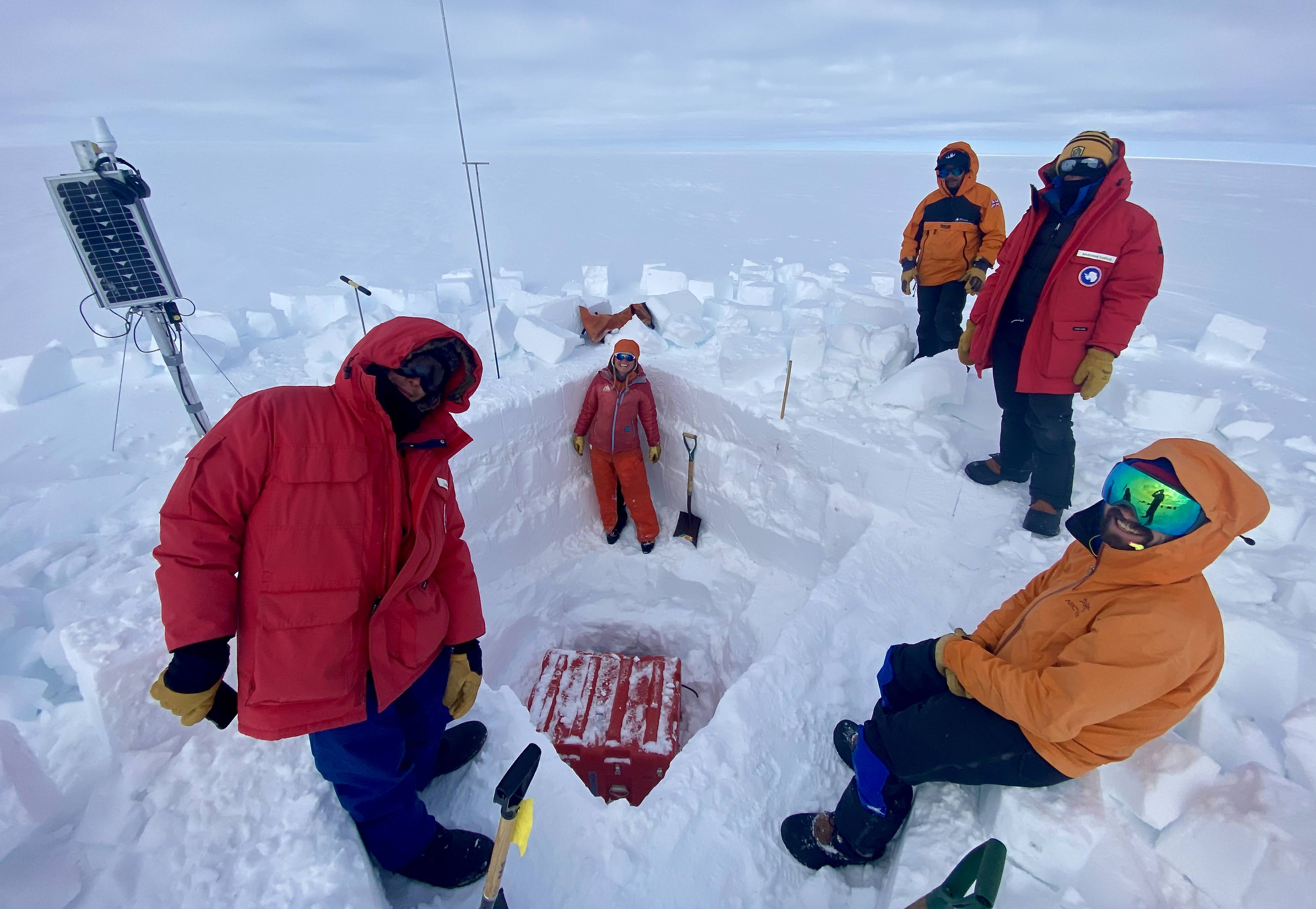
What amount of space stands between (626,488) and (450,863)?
10.5ft

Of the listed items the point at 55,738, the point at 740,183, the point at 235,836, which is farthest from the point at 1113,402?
the point at 740,183

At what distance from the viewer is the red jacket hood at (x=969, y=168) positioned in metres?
3.63

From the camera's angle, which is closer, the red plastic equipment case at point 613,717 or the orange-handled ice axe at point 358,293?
the red plastic equipment case at point 613,717

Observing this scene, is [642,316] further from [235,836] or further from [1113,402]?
[235,836]

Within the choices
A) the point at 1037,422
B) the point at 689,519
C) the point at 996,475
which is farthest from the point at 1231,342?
the point at 689,519

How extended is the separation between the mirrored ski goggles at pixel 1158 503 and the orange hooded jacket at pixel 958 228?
9.67 ft

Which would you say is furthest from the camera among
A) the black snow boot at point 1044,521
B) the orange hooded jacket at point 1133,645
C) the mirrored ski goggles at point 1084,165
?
the black snow boot at point 1044,521

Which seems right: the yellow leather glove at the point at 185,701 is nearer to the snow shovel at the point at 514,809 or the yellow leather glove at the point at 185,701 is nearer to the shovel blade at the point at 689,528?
the snow shovel at the point at 514,809

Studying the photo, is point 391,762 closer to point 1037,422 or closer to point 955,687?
point 955,687

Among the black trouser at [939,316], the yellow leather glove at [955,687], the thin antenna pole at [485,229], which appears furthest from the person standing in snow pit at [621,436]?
the yellow leather glove at [955,687]

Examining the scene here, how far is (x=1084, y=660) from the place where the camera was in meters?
1.28

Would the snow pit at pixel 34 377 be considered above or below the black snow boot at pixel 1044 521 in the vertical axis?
above

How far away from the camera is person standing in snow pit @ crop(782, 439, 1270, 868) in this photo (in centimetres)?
119

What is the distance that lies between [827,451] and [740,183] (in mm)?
26921
